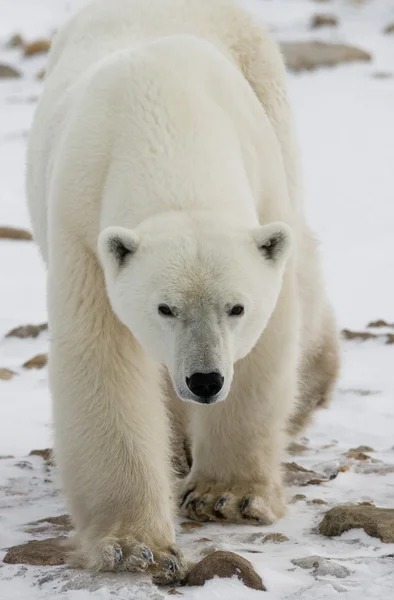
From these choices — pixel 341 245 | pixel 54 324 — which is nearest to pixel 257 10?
pixel 341 245

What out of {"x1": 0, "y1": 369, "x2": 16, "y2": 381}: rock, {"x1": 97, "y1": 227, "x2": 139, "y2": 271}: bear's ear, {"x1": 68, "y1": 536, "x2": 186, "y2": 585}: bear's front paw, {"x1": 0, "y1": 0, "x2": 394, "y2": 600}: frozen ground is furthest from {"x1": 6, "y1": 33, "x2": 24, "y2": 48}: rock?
{"x1": 68, "y1": 536, "x2": 186, "y2": 585}: bear's front paw

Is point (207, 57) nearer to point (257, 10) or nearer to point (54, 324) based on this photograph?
point (54, 324)

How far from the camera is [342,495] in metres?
3.93

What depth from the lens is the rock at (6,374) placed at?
5770 mm

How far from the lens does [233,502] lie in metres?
3.75

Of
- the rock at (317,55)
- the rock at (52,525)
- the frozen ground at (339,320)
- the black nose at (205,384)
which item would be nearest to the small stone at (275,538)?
the frozen ground at (339,320)

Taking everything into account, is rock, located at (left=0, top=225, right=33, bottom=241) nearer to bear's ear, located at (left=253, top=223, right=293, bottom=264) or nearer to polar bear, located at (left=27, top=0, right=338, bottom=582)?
polar bear, located at (left=27, top=0, right=338, bottom=582)

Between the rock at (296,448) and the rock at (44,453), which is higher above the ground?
the rock at (44,453)

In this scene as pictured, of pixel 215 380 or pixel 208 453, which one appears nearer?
pixel 215 380

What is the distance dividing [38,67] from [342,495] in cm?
1361

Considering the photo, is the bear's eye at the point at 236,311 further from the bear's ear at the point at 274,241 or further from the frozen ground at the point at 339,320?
the frozen ground at the point at 339,320

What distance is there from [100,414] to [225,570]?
648 mm

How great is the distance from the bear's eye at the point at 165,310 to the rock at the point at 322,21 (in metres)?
15.7

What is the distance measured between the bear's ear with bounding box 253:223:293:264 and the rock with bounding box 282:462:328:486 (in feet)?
4.24
